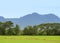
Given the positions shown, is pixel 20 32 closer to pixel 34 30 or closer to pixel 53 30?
pixel 34 30

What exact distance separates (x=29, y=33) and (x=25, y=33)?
0.96 meters

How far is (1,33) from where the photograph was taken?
1836 inches

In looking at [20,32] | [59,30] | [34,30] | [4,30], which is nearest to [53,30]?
[59,30]

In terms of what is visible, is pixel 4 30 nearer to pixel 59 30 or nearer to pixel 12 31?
pixel 12 31

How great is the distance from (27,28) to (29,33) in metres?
2.33

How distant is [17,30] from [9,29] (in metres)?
2.22

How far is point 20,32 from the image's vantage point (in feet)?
161

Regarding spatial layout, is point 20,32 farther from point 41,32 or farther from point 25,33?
point 41,32

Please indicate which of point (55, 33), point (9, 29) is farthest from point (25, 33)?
point (55, 33)

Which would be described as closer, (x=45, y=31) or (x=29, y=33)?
(x=29, y=33)

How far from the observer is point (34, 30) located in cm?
4931

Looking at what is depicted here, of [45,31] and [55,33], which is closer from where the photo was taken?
[55,33]

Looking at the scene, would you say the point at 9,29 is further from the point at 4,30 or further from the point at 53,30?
the point at 53,30

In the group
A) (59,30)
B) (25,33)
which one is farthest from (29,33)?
(59,30)
